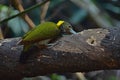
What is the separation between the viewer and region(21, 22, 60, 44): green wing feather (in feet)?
4.66

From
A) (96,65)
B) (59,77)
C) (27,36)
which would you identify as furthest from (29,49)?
(59,77)

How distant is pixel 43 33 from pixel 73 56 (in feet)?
0.50

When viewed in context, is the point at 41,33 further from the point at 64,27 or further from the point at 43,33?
the point at 64,27

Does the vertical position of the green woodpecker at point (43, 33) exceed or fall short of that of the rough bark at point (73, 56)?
it exceeds it

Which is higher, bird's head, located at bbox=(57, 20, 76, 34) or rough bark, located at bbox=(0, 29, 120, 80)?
bird's head, located at bbox=(57, 20, 76, 34)

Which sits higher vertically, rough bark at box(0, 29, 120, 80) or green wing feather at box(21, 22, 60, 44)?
green wing feather at box(21, 22, 60, 44)

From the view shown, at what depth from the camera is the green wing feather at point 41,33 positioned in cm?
142

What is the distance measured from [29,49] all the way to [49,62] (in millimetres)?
97

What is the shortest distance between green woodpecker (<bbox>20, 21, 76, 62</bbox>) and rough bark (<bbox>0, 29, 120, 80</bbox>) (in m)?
0.03

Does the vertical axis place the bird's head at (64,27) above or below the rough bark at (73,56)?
above

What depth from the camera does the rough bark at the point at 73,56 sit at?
4.81ft

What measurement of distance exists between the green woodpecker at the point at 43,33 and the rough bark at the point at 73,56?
0.03 meters

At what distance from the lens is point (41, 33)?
144 cm

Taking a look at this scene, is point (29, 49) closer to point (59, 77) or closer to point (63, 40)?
point (63, 40)
